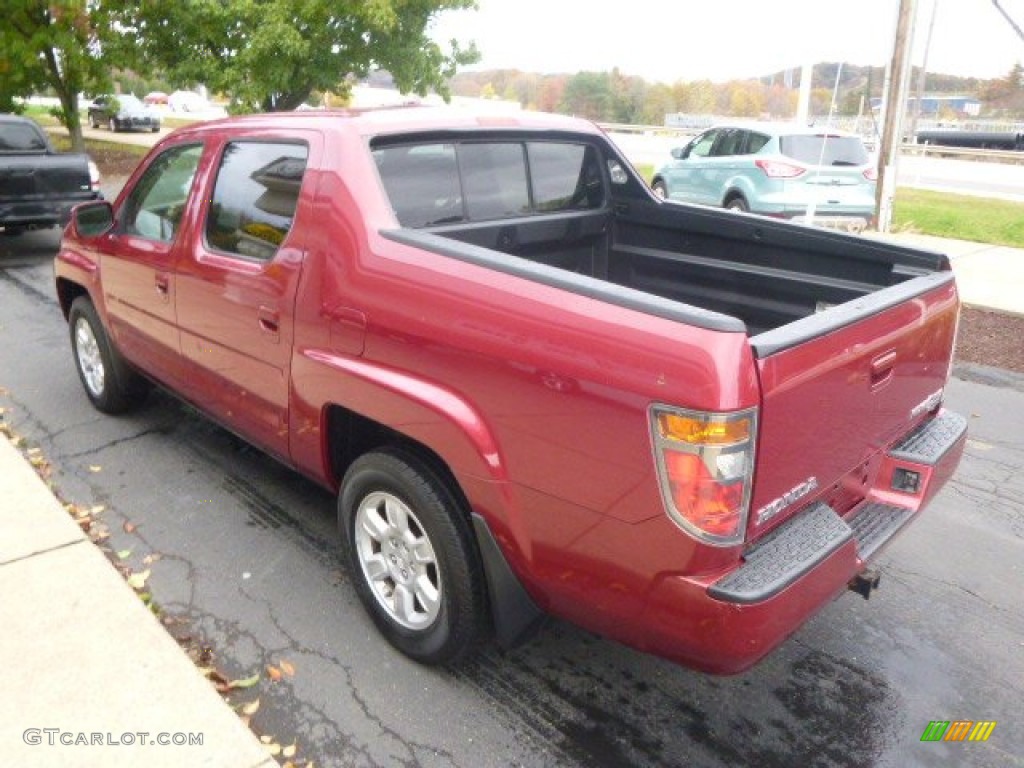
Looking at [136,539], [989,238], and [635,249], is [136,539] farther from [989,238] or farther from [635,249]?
[989,238]

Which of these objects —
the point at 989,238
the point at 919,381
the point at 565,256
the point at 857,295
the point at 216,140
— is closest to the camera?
the point at 919,381

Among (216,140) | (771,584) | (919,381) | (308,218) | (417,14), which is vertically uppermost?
(417,14)

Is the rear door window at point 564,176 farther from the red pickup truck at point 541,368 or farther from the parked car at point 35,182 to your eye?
the parked car at point 35,182

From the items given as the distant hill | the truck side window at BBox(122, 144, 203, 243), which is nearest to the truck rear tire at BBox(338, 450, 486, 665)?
the truck side window at BBox(122, 144, 203, 243)

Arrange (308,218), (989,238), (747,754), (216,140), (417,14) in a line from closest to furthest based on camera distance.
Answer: (747,754), (308,218), (216,140), (989,238), (417,14)

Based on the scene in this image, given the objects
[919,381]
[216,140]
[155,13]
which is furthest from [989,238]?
[155,13]

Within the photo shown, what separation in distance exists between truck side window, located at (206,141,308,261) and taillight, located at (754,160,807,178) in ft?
32.5

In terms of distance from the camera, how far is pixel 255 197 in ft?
11.3

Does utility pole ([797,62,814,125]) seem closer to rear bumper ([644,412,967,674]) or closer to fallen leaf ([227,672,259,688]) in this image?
rear bumper ([644,412,967,674])

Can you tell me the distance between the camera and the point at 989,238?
13.0 meters

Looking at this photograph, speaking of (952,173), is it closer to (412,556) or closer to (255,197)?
(255,197)

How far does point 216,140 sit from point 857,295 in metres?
2.84

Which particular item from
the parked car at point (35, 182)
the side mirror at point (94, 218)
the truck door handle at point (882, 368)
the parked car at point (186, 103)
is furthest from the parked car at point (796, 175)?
the parked car at point (186, 103)

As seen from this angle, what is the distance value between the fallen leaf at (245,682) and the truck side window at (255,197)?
5.14ft
